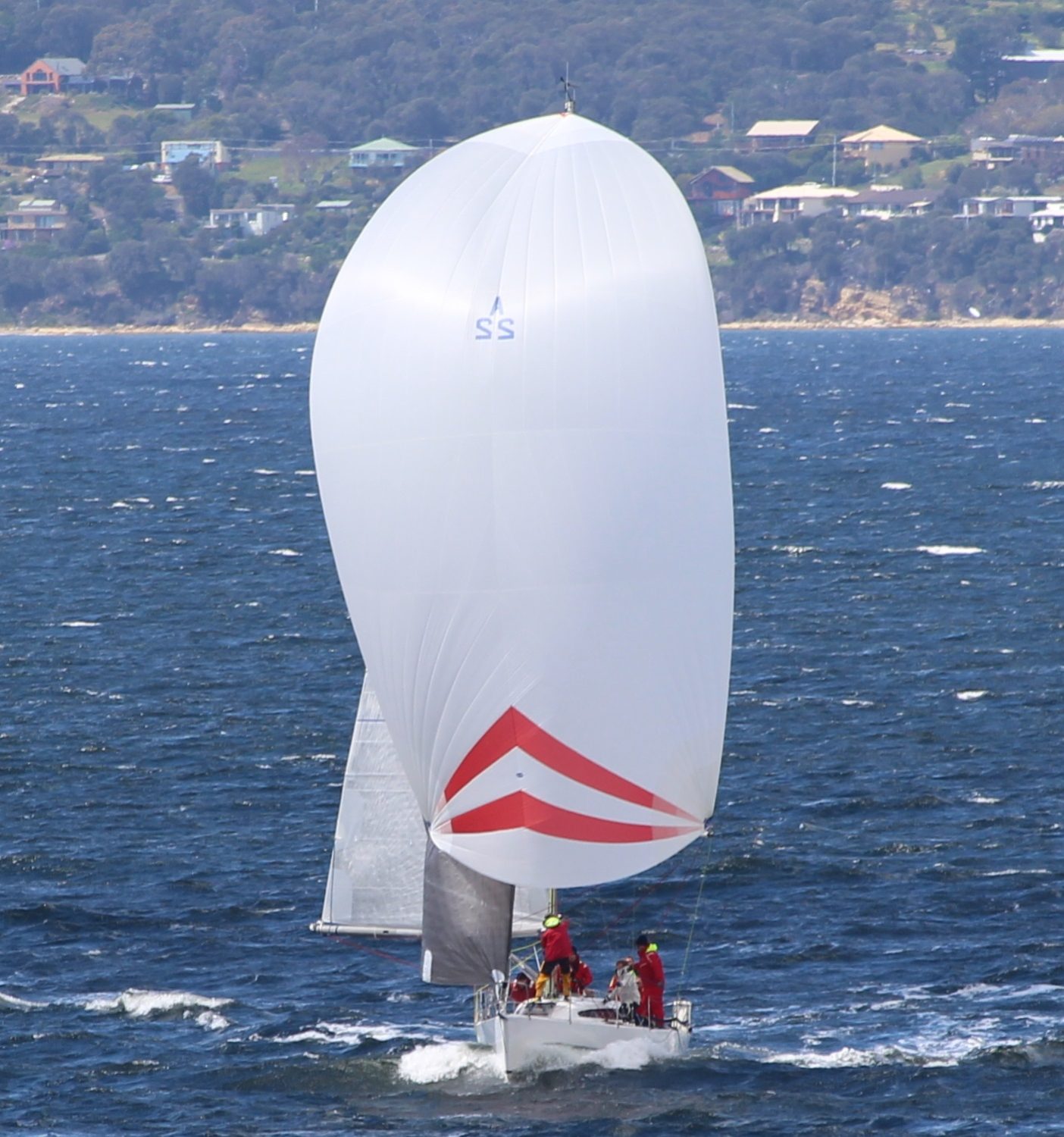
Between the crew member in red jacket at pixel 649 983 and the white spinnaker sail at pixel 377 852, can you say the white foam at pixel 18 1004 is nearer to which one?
the white spinnaker sail at pixel 377 852

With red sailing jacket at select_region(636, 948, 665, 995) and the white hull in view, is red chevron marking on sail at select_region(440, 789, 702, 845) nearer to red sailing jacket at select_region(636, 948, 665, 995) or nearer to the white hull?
red sailing jacket at select_region(636, 948, 665, 995)

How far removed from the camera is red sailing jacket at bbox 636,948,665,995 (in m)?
30.5

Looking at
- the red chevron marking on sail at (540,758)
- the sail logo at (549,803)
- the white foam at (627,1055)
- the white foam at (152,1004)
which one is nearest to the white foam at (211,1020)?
the white foam at (152,1004)

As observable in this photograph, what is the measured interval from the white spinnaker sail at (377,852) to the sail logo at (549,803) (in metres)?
2.58

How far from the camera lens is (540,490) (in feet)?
92.1

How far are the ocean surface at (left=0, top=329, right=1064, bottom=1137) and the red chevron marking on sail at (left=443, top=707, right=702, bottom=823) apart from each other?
439 cm

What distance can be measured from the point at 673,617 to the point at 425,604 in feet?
10.5

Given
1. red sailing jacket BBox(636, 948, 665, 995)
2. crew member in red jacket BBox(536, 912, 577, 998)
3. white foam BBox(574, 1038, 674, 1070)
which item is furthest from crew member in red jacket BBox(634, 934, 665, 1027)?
crew member in red jacket BBox(536, 912, 577, 998)

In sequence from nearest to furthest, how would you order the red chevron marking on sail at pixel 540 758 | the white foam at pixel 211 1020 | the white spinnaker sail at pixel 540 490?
the white spinnaker sail at pixel 540 490 < the red chevron marking on sail at pixel 540 758 < the white foam at pixel 211 1020

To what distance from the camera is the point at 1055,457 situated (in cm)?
11200

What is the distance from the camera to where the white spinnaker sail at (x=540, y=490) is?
91.8ft

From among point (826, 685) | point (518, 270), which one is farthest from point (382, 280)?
point (826, 685)

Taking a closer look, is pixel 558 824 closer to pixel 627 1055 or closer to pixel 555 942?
pixel 555 942

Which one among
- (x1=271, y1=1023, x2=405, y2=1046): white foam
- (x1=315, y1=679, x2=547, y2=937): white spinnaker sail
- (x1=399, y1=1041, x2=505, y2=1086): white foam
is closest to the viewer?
(x1=399, y1=1041, x2=505, y2=1086): white foam
